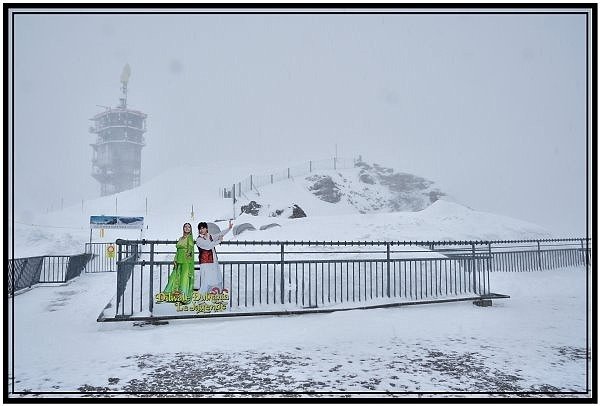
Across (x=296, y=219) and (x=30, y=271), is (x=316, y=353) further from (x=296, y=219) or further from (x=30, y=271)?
(x=296, y=219)

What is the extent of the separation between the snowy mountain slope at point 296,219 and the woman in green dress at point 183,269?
12.5 m

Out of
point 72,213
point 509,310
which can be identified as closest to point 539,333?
point 509,310

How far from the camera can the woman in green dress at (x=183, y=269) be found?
7.78m

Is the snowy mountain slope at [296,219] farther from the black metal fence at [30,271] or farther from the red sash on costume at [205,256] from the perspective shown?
the red sash on costume at [205,256]

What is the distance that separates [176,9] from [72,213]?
5295 cm

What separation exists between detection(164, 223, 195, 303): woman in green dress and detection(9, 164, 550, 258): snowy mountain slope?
12.5 metres

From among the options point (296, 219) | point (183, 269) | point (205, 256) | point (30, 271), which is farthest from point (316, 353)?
point (296, 219)

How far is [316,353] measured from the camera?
19.6 ft

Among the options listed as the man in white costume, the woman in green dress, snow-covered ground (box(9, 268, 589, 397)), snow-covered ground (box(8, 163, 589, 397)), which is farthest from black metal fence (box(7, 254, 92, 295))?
the man in white costume

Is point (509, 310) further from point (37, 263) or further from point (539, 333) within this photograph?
point (37, 263)

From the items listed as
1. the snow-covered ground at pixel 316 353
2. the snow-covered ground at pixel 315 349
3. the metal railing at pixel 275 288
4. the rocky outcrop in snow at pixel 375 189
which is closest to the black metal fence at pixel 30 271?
the snow-covered ground at pixel 315 349

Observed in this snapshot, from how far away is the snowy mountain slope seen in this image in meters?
23.8

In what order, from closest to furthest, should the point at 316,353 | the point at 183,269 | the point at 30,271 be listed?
the point at 316,353, the point at 183,269, the point at 30,271

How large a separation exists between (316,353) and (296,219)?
70.2ft
